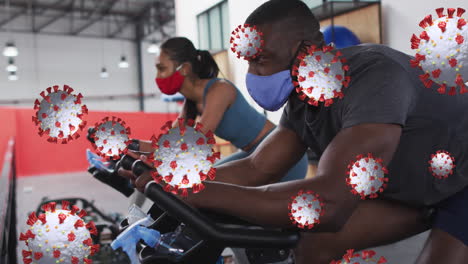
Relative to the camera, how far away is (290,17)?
566 millimetres

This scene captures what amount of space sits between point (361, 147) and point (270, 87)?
0.15m

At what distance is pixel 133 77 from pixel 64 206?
1351 cm

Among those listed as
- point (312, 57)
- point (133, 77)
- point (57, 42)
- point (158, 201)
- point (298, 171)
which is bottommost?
point (298, 171)

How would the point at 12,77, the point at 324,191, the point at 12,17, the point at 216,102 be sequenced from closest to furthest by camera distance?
the point at 324,191 → the point at 216,102 → the point at 12,77 → the point at 12,17

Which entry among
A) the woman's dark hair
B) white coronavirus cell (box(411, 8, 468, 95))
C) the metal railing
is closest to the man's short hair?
white coronavirus cell (box(411, 8, 468, 95))

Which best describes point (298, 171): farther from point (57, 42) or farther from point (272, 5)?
point (57, 42)

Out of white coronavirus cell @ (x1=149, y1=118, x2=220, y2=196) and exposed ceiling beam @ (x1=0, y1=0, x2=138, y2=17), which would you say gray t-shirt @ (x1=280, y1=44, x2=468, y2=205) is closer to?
white coronavirus cell @ (x1=149, y1=118, x2=220, y2=196)

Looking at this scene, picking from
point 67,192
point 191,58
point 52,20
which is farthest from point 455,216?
point 52,20

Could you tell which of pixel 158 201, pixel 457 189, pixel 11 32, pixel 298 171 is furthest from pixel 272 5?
pixel 11 32

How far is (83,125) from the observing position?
33 cm

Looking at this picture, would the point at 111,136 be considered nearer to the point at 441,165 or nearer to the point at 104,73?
the point at 441,165

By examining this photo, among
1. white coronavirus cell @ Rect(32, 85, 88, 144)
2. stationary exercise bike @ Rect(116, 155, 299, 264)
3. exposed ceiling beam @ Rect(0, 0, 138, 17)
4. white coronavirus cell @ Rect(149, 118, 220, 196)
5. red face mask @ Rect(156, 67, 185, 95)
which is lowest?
stationary exercise bike @ Rect(116, 155, 299, 264)

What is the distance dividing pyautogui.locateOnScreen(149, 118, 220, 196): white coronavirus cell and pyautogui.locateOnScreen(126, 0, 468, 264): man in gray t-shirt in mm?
139

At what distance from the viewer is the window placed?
0.68 metres
